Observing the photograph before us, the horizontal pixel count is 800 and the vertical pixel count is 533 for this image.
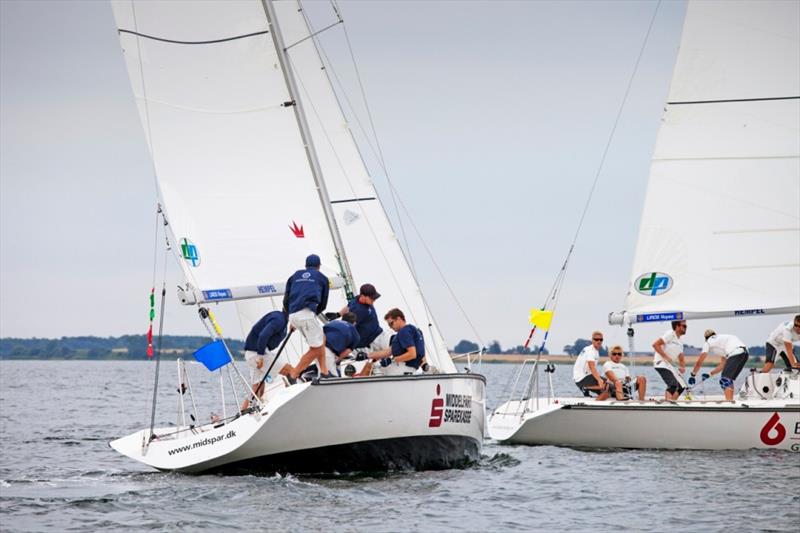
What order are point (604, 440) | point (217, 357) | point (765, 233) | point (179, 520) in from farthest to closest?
point (765, 233), point (604, 440), point (217, 357), point (179, 520)

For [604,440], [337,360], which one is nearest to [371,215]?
[604,440]

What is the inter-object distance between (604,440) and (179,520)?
352 inches

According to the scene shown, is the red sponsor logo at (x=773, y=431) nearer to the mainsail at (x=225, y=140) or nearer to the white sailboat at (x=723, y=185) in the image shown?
the white sailboat at (x=723, y=185)

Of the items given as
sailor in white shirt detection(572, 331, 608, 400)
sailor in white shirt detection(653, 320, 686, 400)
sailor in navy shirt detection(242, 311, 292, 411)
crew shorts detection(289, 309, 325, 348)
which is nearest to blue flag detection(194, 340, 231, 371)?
sailor in navy shirt detection(242, 311, 292, 411)

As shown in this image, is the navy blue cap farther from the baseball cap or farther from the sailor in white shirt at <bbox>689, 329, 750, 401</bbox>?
the sailor in white shirt at <bbox>689, 329, 750, 401</bbox>

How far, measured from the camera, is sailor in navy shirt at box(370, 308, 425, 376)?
15641 millimetres

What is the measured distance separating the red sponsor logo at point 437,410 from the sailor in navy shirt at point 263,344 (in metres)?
1.67

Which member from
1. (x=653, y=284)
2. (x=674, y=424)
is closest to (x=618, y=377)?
(x=674, y=424)

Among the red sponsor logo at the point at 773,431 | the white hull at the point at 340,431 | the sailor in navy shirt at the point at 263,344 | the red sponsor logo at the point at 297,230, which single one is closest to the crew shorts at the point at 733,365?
the red sponsor logo at the point at 773,431

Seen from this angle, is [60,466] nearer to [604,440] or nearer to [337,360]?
[337,360]

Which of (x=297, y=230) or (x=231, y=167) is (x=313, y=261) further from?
(x=231, y=167)

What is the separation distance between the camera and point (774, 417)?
1892 cm

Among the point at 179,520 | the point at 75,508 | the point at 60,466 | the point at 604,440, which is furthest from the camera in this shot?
the point at 604,440

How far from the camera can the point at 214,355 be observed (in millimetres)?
15203
